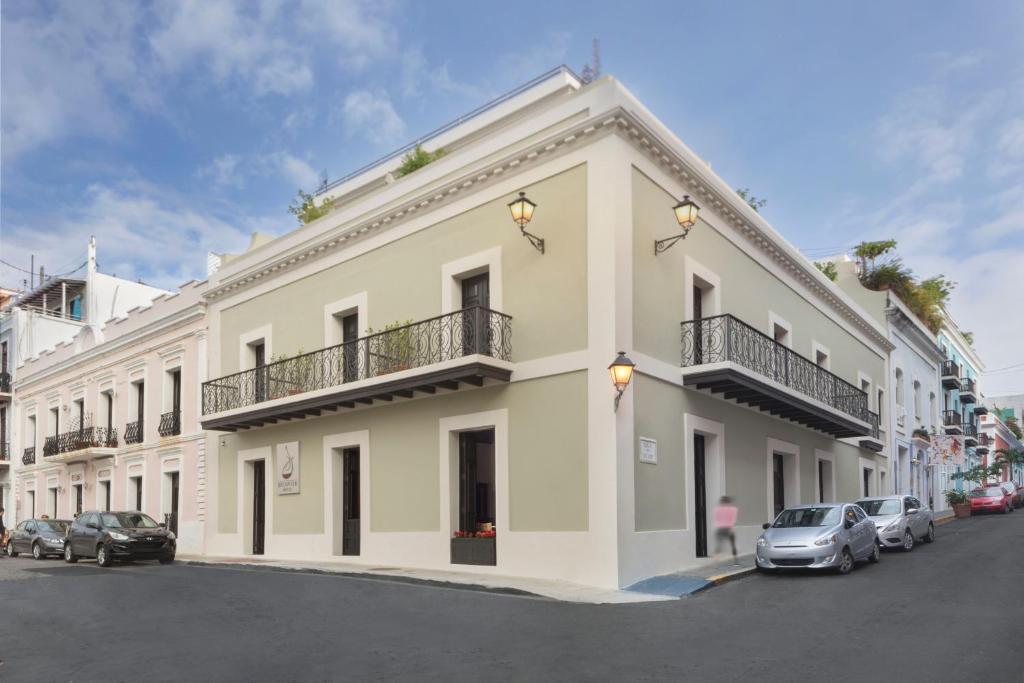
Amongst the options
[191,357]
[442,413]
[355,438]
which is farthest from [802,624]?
[191,357]

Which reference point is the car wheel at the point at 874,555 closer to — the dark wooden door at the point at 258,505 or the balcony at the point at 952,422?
the dark wooden door at the point at 258,505

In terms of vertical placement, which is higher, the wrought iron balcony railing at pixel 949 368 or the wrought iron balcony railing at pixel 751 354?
the wrought iron balcony railing at pixel 949 368

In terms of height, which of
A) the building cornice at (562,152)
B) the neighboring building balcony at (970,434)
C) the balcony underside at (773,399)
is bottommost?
the neighboring building balcony at (970,434)

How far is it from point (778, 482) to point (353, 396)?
36.6 ft

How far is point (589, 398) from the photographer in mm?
14953

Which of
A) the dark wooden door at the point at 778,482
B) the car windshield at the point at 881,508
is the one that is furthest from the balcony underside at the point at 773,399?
the car windshield at the point at 881,508

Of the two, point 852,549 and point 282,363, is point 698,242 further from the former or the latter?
point 282,363

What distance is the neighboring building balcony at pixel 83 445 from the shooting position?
1150 inches

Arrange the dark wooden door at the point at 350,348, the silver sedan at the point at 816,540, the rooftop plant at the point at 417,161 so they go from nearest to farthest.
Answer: the silver sedan at the point at 816,540 < the dark wooden door at the point at 350,348 < the rooftop plant at the point at 417,161

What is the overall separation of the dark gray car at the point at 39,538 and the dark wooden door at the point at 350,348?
417 inches

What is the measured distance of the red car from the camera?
36219 mm

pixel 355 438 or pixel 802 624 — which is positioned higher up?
pixel 355 438

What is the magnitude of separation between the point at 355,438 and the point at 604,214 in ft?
26.2

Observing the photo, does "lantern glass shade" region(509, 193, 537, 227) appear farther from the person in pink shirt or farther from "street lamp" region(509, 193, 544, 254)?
the person in pink shirt
